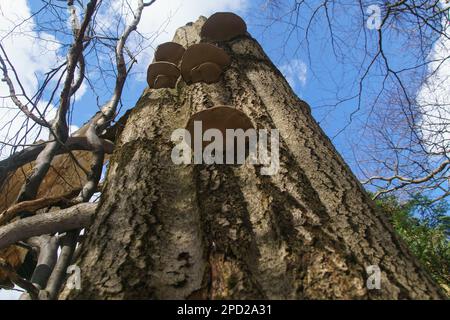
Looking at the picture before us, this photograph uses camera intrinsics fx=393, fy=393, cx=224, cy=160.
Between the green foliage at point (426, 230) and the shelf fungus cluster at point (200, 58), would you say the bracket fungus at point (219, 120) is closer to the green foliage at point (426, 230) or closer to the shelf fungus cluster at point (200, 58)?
the shelf fungus cluster at point (200, 58)

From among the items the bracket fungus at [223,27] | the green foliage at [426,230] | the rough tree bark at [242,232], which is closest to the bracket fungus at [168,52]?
the bracket fungus at [223,27]

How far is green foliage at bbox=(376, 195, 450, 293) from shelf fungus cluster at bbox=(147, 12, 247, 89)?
12.1ft

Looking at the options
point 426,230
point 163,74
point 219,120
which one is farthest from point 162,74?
point 426,230

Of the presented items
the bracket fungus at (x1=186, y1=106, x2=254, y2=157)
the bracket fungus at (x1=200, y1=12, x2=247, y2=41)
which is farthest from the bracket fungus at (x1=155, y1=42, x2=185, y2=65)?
the bracket fungus at (x1=186, y1=106, x2=254, y2=157)

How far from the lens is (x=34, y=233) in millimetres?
3131

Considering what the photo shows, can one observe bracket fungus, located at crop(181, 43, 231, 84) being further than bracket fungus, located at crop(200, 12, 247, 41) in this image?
No

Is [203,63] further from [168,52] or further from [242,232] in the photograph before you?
[242,232]

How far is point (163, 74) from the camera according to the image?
3.06 m

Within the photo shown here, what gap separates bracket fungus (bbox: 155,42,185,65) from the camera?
3.37 m

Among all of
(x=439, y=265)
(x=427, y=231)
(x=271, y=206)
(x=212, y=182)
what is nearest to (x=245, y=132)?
(x=212, y=182)

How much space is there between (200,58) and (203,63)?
0.04 meters

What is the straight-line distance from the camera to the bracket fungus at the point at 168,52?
337 centimetres

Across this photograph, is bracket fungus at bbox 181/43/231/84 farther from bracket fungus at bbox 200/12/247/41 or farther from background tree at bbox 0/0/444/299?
bracket fungus at bbox 200/12/247/41

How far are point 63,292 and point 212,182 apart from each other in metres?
0.82
